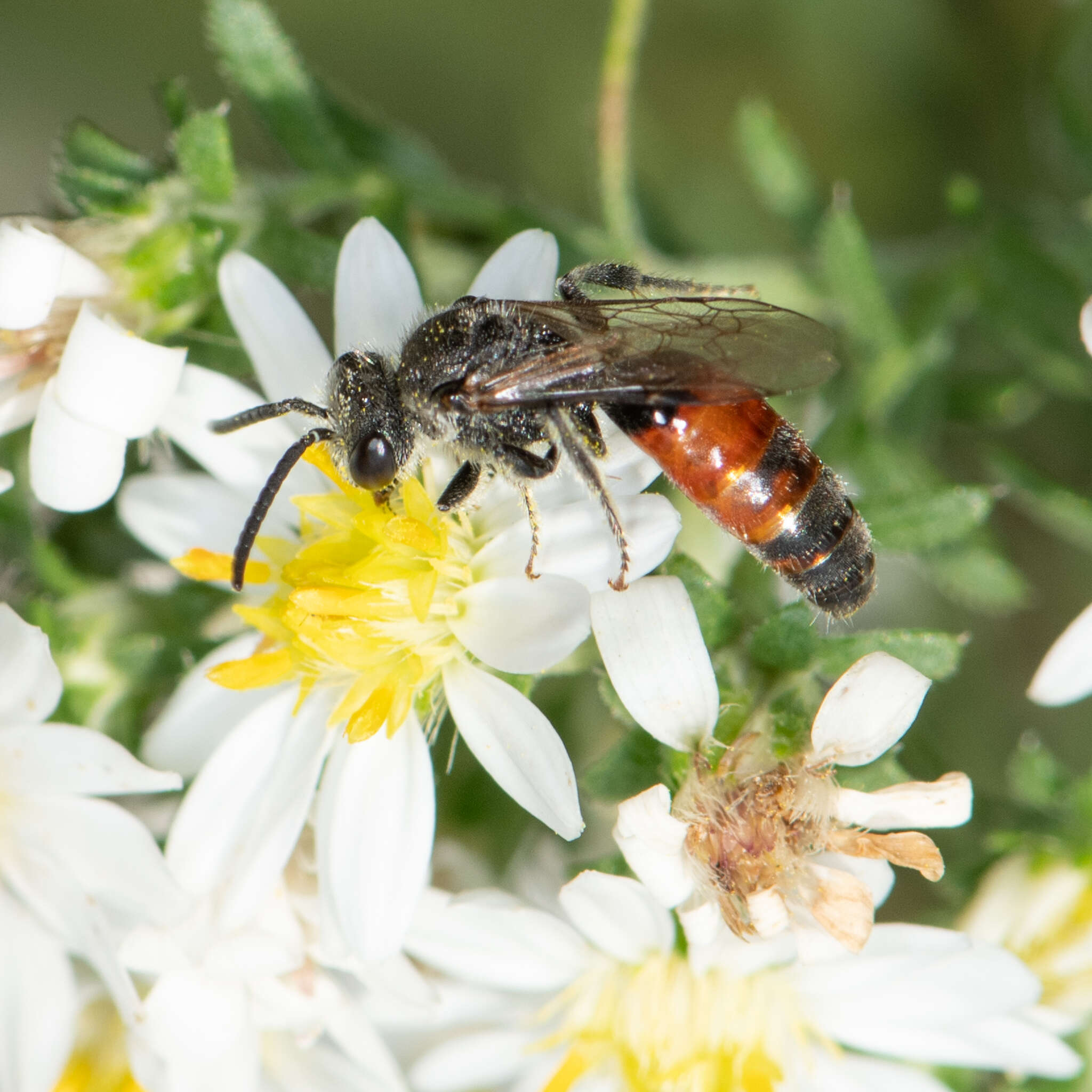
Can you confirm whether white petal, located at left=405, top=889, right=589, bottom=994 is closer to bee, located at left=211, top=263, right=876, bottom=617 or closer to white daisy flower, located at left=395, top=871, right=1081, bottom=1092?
white daisy flower, located at left=395, top=871, right=1081, bottom=1092

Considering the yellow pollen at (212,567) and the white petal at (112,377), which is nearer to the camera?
the white petal at (112,377)

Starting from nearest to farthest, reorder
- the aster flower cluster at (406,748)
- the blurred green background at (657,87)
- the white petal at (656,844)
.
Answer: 1. the white petal at (656,844)
2. the aster flower cluster at (406,748)
3. the blurred green background at (657,87)

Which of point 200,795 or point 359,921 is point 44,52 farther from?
point 359,921

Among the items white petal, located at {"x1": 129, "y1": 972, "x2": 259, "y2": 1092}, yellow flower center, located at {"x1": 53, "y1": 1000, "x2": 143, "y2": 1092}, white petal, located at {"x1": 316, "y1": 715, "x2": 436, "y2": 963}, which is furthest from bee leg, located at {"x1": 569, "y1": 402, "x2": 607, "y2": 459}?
yellow flower center, located at {"x1": 53, "y1": 1000, "x2": 143, "y2": 1092}

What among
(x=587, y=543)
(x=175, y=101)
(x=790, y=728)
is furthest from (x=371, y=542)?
(x=175, y=101)

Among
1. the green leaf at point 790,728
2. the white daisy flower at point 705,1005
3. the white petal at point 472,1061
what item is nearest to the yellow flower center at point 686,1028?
the white daisy flower at point 705,1005

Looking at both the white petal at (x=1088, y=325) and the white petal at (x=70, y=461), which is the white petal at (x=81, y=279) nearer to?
the white petal at (x=70, y=461)
